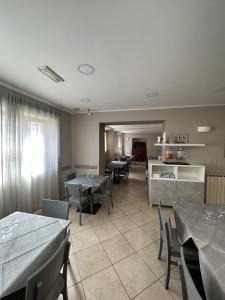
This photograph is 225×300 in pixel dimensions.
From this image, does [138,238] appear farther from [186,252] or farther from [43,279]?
[43,279]

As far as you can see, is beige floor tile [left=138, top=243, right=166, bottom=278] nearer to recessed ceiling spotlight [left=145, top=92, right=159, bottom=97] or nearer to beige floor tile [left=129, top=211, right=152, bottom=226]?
beige floor tile [left=129, top=211, right=152, bottom=226]

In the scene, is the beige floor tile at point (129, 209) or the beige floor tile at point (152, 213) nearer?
the beige floor tile at point (152, 213)

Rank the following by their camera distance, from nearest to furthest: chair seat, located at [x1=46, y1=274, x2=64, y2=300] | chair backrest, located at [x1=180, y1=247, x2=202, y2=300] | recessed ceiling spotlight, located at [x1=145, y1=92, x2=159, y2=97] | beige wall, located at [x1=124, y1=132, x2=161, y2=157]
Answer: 1. chair backrest, located at [x1=180, y1=247, x2=202, y2=300]
2. chair seat, located at [x1=46, y1=274, x2=64, y2=300]
3. recessed ceiling spotlight, located at [x1=145, y1=92, x2=159, y2=97]
4. beige wall, located at [x1=124, y1=132, x2=161, y2=157]

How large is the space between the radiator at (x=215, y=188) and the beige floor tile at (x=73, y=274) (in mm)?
3211

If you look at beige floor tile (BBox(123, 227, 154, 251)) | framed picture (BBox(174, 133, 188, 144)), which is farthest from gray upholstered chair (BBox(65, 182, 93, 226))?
framed picture (BBox(174, 133, 188, 144))

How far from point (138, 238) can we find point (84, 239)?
89 centimetres

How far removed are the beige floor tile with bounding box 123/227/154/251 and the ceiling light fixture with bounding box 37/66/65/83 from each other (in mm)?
2753

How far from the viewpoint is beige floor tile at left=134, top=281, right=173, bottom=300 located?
139 centimetres

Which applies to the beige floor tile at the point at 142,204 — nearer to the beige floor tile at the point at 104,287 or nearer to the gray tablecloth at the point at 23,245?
the beige floor tile at the point at 104,287

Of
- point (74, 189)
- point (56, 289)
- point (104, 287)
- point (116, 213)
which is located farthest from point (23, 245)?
point (116, 213)

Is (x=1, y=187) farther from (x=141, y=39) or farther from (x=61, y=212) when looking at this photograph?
(x=141, y=39)

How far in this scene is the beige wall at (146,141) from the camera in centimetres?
976

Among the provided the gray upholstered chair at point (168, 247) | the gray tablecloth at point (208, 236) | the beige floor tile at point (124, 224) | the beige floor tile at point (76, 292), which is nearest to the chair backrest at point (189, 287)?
the gray tablecloth at point (208, 236)

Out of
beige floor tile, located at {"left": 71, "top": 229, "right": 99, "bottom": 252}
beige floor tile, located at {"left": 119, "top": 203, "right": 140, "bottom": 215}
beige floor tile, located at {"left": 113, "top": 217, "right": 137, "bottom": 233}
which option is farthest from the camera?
beige floor tile, located at {"left": 119, "top": 203, "right": 140, "bottom": 215}
